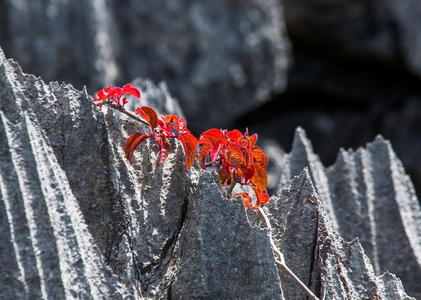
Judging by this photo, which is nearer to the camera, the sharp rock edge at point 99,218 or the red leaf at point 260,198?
the sharp rock edge at point 99,218

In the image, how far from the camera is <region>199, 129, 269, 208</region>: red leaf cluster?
113 centimetres

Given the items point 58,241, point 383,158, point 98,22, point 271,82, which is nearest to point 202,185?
point 58,241

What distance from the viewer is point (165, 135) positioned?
111 cm

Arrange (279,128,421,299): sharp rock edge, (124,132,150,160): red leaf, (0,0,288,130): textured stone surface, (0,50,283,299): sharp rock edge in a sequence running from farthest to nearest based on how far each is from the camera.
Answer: (0,0,288,130): textured stone surface
(279,128,421,299): sharp rock edge
(124,132,150,160): red leaf
(0,50,283,299): sharp rock edge

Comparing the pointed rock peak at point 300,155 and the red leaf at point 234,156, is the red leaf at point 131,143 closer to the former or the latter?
the red leaf at point 234,156

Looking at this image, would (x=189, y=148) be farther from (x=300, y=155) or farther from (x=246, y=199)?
(x=300, y=155)

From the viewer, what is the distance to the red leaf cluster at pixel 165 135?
1086mm

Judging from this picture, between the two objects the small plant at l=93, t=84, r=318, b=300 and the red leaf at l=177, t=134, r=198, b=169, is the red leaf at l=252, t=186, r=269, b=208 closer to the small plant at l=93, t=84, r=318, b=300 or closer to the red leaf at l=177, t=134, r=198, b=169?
the small plant at l=93, t=84, r=318, b=300

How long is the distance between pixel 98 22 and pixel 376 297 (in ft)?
8.62

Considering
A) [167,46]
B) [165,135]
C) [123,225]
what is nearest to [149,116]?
[165,135]

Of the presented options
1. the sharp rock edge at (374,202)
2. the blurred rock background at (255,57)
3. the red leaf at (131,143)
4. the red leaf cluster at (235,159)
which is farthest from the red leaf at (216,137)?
the blurred rock background at (255,57)

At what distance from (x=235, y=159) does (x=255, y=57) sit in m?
2.75

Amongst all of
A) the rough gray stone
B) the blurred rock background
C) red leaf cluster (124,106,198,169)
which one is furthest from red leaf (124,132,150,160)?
the blurred rock background

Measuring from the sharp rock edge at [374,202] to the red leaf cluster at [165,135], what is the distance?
1.12ft
